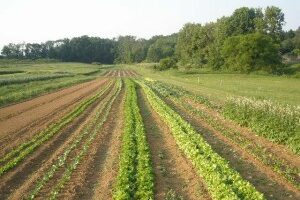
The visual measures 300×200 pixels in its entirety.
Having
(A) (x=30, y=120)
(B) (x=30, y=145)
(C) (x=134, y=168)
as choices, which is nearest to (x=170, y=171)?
(C) (x=134, y=168)

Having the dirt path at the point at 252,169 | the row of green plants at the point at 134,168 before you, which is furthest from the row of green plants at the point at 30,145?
the dirt path at the point at 252,169

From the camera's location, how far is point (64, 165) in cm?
1477

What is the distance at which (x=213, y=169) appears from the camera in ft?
41.8

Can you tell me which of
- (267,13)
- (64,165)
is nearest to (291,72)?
(267,13)

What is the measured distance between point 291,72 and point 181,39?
41526 millimetres

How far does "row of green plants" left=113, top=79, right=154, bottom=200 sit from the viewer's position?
1140cm

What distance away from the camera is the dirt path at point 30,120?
1932 cm

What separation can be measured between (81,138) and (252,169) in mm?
8498

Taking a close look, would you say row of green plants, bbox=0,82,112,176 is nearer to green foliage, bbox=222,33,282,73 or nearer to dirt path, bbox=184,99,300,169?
dirt path, bbox=184,99,300,169

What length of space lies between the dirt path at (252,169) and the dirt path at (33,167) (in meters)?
6.65

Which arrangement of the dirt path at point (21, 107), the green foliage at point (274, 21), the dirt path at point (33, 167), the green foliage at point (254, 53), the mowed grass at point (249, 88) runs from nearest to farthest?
the dirt path at point (33, 167)
the dirt path at point (21, 107)
the mowed grass at point (249, 88)
the green foliage at point (254, 53)
the green foliage at point (274, 21)

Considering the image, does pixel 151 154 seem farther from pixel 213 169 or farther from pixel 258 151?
pixel 258 151

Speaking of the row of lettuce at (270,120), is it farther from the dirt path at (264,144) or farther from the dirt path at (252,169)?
the dirt path at (252,169)

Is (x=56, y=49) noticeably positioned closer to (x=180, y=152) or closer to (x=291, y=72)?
(x=291, y=72)
